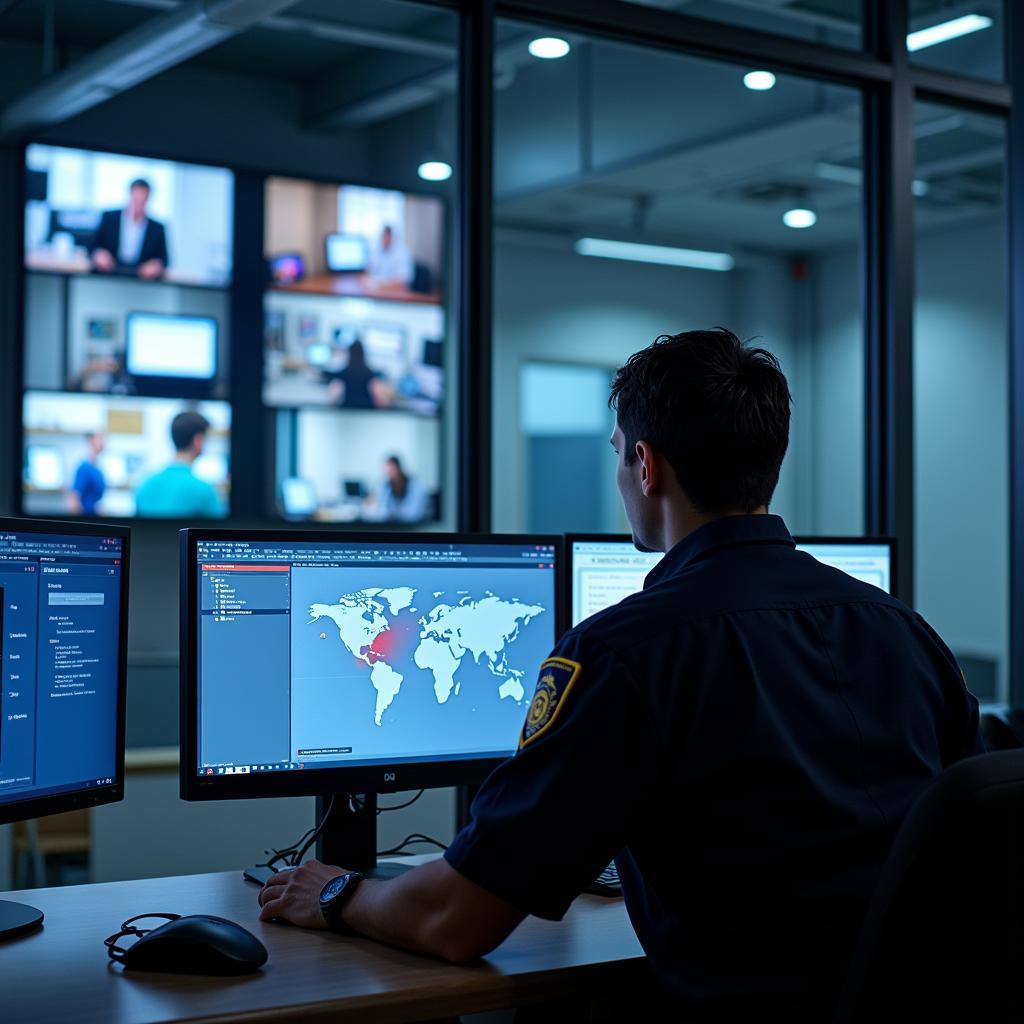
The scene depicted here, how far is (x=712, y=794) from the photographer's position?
1.25 meters

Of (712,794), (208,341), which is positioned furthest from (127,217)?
(712,794)

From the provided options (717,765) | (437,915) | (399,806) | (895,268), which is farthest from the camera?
(895,268)

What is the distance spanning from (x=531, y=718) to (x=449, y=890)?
0.63ft

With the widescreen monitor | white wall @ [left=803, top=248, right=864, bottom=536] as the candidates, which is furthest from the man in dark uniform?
white wall @ [left=803, top=248, right=864, bottom=536]

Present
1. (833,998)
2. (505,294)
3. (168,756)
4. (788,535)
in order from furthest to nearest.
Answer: (505,294) → (168,756) → (788,535) → (833,998)

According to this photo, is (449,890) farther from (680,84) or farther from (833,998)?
(680,84)

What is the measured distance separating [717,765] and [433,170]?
4.62 metres

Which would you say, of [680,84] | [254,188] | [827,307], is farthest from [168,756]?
[827,307]

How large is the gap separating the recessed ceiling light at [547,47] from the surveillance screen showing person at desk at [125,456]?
184 centimetres

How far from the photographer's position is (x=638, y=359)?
1.46 metres

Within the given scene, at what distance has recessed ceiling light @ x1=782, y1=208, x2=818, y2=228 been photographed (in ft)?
22.4

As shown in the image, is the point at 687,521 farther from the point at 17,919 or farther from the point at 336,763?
the point at 17,919

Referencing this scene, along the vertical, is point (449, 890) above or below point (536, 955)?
above

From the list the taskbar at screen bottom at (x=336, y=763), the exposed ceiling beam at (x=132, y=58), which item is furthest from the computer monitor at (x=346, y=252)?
the taskbar at screen bottom at (x=336, y=763)
